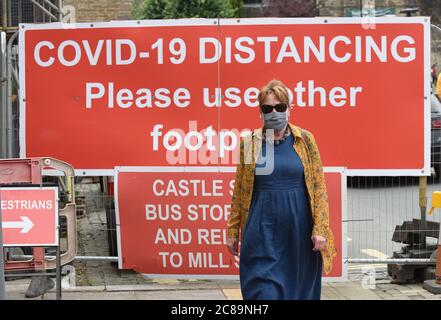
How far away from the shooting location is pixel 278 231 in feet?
17.3

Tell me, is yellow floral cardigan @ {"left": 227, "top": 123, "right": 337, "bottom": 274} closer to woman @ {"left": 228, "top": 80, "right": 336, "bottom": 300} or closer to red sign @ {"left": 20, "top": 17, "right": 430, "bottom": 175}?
woman @ {"left": 228, "top": 80, "right": 336, "bottom": 300}

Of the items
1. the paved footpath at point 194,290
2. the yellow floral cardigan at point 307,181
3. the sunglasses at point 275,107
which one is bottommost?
the paved footpath at point 194,290

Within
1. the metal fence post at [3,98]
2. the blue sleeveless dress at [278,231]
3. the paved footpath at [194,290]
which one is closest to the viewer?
the blue sleeveless dress at [278,231]

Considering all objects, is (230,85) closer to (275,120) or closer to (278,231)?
(275,120)

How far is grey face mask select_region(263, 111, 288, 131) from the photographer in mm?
5348

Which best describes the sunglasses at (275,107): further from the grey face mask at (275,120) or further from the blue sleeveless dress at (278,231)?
the blue sleeveless dress at (278,231)

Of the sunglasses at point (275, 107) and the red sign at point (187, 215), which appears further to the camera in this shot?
the red sign at point (187, 215)

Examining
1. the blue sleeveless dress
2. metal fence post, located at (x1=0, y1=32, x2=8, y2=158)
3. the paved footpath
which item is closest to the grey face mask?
the blue sleeveless dress

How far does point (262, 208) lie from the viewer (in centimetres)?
528

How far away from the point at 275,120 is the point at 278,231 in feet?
2.32

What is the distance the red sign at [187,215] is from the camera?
286 inches

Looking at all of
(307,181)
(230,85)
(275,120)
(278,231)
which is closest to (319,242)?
(278,231)

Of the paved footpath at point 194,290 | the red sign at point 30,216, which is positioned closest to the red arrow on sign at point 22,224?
the red sign at point 30,216

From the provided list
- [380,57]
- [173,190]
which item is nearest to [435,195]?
[380,57]
